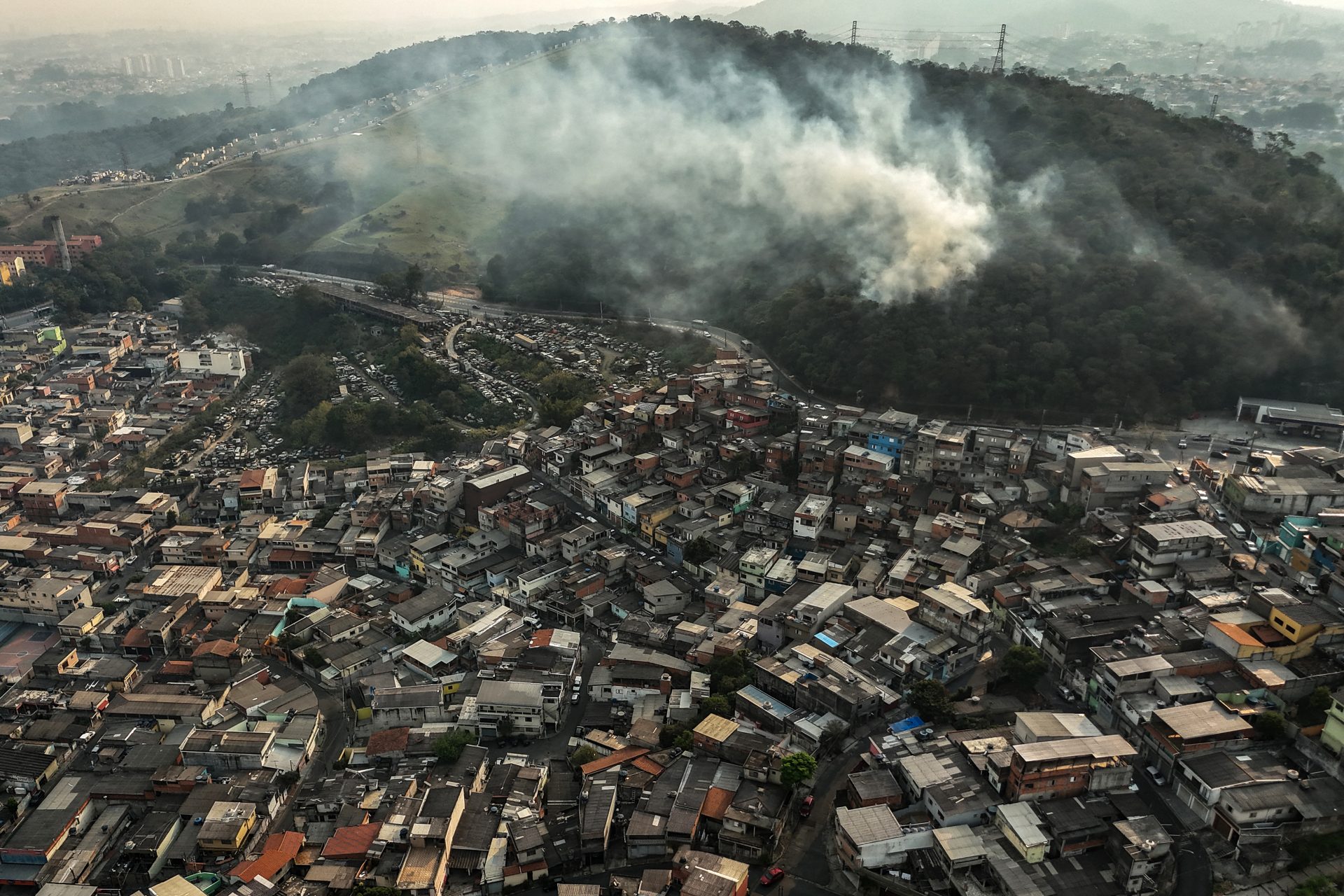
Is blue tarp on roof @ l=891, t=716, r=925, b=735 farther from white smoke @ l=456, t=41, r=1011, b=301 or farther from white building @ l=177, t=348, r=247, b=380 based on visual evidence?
white building @ l=177, t=348, r=247, b=380

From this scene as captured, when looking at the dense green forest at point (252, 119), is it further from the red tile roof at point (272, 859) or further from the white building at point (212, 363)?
the red tile roof at point (272, 859)

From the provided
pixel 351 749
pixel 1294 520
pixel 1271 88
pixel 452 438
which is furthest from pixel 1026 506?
pixel 1271 88

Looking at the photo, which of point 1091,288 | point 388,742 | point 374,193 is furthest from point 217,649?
point 374,193

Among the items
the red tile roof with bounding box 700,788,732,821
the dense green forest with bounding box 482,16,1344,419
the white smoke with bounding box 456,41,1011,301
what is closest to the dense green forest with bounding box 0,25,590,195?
the white smoke with bounding box 456,41,1011,301

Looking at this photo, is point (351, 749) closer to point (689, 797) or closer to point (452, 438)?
point (689, 797)

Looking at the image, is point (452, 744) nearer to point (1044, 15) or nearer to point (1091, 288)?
point (1091, 288)
